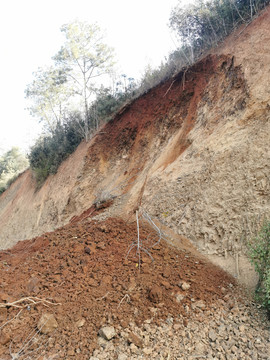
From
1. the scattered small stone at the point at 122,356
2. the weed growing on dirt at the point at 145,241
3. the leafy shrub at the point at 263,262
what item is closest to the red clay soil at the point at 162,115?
the weed growing on dirt at the point at 145,241

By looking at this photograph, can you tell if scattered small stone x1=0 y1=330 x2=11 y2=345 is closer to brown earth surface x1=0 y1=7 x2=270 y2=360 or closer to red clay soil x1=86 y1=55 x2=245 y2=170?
brown earth surface x1=0 y1=7 x2=270 y2=360

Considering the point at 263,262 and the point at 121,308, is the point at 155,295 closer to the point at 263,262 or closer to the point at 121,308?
the point at 121,308

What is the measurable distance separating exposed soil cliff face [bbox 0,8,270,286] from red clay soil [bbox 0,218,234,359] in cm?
66

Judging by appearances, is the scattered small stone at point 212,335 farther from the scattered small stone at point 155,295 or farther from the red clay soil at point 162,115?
the red clay soil at point 162,115

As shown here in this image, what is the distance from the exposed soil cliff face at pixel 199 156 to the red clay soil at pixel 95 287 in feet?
2.15

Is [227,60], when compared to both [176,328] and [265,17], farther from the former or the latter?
[176,328]

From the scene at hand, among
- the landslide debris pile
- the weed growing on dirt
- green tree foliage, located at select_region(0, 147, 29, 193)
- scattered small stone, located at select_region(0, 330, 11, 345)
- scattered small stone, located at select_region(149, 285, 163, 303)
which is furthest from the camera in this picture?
green tree foliage, located at select_region(0, 147, 29, 193)

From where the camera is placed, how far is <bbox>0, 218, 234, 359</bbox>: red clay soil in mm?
2984

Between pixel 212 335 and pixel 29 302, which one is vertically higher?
pixel 29 302

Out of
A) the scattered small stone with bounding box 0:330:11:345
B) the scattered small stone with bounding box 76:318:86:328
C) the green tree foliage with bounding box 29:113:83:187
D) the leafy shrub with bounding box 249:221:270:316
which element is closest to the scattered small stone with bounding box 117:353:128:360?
the scattered small stone with bounding box 76:318:86:328

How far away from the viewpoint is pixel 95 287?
3613 mm

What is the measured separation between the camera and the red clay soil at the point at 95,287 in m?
2.98

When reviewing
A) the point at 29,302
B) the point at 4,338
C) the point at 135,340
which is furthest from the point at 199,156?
the point at 4,338

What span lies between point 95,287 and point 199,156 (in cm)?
340
